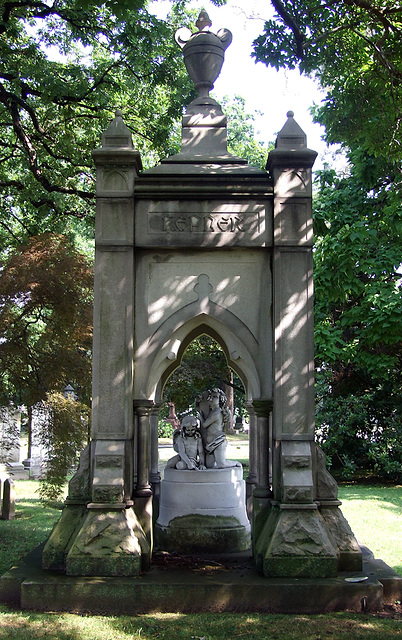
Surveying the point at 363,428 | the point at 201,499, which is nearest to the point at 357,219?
the point at 363,428

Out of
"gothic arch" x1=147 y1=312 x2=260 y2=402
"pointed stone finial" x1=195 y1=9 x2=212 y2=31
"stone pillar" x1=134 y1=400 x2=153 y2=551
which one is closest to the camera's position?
"stone pillar" x1=134 y1=400 x2=153 y2=551

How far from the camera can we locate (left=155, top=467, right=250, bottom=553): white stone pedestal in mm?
7246

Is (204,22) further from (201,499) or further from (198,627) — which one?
(198,627)

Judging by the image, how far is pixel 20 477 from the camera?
62.6 ft

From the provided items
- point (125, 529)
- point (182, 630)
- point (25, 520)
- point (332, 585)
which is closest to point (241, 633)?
point (182, 630)

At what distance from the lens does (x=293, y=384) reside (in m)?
6.62

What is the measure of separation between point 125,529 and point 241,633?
5.23ft

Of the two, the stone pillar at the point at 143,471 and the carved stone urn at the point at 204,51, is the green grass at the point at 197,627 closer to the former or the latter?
the stone pillar at the point at 143,471

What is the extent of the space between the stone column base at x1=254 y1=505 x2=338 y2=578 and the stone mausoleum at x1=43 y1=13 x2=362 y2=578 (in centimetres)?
7

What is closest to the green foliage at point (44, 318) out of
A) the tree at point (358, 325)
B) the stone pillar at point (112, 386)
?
the stone pillar at point (112, 386)

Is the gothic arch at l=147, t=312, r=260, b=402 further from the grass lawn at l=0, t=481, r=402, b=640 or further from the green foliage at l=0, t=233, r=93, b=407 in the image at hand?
the green foliage at l=0, t=233, r=93, b=407

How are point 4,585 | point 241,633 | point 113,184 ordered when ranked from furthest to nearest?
point 113,184
point 4,585
point 241,633

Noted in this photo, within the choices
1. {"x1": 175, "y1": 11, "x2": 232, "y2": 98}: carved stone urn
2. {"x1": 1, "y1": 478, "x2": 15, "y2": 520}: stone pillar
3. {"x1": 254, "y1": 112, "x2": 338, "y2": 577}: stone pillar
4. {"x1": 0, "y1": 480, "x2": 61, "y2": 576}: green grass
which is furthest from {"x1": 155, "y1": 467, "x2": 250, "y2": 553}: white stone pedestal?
{"x1": 1, "y1": 478, "x2": 15, "y2": 520}: stone pillar

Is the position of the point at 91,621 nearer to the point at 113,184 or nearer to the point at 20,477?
the point at 113,184
